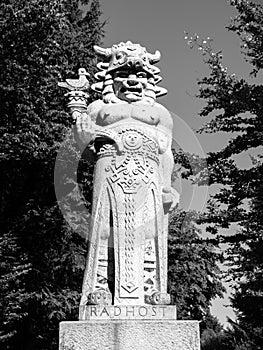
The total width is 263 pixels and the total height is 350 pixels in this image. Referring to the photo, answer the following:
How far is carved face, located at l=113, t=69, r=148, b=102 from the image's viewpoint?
638 cm

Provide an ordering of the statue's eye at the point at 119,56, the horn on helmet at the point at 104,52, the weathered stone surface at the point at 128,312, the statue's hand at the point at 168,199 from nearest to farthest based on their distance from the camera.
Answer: the weathered stone surface at the point at 128,312 < the statue's hand at the point at 168,199 < the statue's eye at the point at 119,56 < the horn on helmet at the point at 104,52

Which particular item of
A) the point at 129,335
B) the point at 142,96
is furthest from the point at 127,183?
the point at 129,335

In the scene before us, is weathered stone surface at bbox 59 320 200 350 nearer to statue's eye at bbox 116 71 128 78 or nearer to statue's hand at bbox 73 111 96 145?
statue's hand at bbox 73 111 96 145

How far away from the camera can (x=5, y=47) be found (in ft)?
52.5

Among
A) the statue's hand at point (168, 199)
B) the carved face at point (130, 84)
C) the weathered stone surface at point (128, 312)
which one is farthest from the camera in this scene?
the carved face at point (130, 84)

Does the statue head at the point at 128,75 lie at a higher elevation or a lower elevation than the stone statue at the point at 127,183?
higher

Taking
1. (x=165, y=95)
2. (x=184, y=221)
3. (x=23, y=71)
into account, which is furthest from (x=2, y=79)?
(x=165, y=95)

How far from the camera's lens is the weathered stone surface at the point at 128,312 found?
17.4 feet

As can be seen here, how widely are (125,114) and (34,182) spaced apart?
12058 mm

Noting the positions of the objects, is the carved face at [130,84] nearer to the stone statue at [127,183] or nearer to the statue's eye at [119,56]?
the stone statue at [127,183]

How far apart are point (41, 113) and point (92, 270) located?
39.0 ft

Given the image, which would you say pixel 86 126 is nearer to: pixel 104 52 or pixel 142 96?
pixel 142 96

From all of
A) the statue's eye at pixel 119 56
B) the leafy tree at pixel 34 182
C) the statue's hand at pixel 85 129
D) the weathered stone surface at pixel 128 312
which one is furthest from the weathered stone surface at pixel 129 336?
the leafy tree at pixel 34 182

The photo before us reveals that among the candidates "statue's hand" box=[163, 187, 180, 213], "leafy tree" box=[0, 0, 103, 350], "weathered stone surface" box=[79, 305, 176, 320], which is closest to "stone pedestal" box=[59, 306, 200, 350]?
"weathered stone surface" box=[79, 305, 176, 320]
